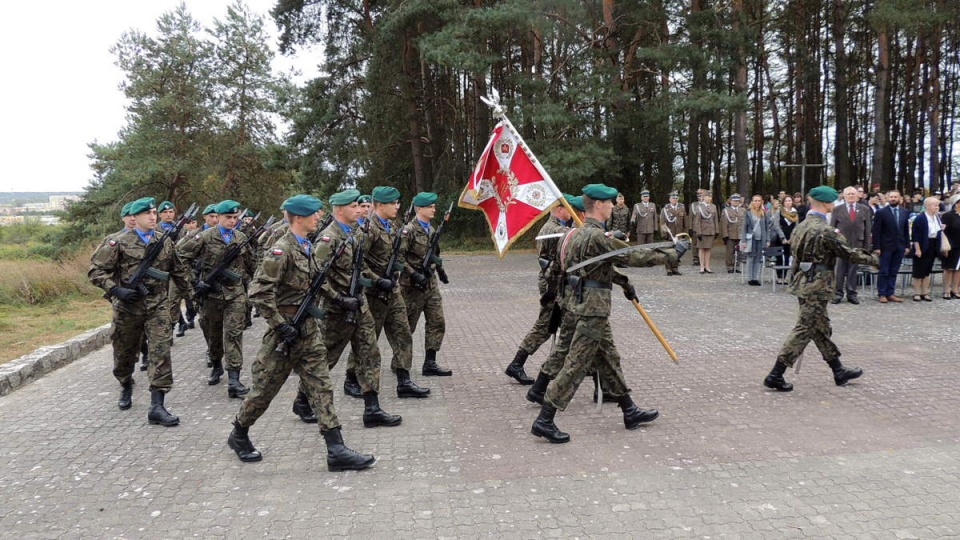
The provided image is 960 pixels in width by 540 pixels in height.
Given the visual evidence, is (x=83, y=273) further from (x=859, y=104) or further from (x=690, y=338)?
(x=859, y=104)

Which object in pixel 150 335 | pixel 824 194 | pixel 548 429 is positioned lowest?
pixel 548 429

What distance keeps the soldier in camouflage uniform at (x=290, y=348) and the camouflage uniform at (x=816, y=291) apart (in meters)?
4.02

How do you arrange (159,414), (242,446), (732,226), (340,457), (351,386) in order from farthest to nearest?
1. (732,226)
2. (351,386)
3. (159,414)
4. (242,446)
5. (340,457)

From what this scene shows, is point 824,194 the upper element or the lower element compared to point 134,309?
upper

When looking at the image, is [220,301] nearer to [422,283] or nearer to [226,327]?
[226,327]

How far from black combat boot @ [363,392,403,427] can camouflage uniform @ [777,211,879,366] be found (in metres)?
3.54

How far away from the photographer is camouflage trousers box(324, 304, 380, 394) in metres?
5.21

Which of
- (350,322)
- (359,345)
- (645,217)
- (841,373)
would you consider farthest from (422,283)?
(645,217)

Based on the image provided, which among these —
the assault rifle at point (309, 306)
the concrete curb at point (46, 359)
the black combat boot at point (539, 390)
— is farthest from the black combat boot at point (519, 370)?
the concrete curb at point (46, 359)

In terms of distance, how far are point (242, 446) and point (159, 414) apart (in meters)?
1.36

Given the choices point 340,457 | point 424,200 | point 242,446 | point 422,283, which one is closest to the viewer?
point 340,457

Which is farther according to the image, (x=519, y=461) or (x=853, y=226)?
(x=853, y=226)

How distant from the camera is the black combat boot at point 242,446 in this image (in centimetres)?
446

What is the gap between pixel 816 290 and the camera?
5840 mm
